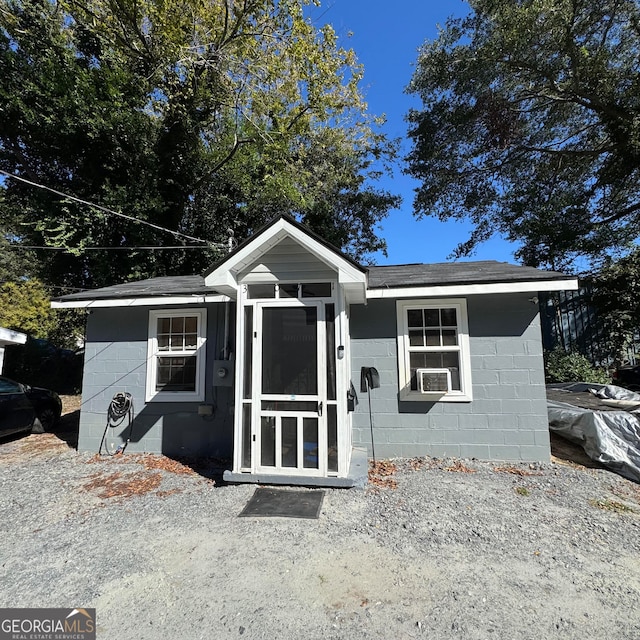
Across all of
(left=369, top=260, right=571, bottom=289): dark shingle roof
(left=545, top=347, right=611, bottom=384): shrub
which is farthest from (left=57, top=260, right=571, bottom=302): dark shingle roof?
(left=545, top=347, right=611, bottom=384): shrub

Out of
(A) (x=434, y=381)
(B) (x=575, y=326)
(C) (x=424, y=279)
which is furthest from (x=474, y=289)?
(B) (x=575, y=326)

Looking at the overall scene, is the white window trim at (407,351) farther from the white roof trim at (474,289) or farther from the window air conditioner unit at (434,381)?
the white roof trim at (474,289)

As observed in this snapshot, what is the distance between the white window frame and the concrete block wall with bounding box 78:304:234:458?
0.09 metres

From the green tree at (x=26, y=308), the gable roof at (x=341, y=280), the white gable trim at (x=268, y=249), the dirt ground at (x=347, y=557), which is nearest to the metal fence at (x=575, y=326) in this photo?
the gable roof at (x=341, y=280)

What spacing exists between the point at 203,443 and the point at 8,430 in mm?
4700

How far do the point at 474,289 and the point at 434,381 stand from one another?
155 centimetres

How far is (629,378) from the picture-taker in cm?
996

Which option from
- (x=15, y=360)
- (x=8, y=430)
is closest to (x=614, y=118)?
(x=8, y=430)

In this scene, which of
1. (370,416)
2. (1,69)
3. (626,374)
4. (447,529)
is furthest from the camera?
(1,69)

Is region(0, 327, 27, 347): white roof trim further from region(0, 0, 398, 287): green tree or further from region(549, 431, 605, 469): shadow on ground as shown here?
region(549, 431, 605, 469): shadow on ground

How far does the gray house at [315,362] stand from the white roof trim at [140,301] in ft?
0.08

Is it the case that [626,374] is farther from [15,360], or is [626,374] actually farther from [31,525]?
[15,360]

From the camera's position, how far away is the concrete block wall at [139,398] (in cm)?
646

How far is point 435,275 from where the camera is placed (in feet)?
21.0
